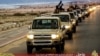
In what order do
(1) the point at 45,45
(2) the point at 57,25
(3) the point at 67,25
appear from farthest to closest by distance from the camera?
1. (3) the point at 67,25
2. (2) the point at 57,25
3. (1) the point at 45,45

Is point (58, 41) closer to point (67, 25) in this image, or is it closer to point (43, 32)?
point (43, 32)

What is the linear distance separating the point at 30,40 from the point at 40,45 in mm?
540

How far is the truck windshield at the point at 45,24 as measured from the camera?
783 inches

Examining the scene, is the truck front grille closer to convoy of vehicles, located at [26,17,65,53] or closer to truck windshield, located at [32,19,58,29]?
convoy of vehicles, located at [26,17,65,53]

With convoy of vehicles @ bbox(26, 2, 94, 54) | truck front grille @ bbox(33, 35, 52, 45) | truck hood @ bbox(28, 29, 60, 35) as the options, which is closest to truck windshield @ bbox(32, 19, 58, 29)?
convoy of vehicles @ bbox(26, 2, 94, 54)

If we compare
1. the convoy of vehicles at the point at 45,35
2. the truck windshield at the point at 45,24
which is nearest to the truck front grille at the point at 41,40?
the convoy of vehicles at the point at 45,35

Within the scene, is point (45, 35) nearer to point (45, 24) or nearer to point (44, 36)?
point (44, 36)

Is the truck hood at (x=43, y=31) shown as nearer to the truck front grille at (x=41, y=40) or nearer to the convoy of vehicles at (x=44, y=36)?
the convoy of vehicles at (x=44, y=36)

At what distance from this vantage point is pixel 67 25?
90.7 ft

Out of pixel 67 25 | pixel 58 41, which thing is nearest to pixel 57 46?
pixel 58 41

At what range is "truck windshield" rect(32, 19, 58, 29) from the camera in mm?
19891

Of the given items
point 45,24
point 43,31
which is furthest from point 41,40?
point 45,24

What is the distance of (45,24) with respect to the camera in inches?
793

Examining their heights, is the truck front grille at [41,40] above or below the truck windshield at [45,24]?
below
